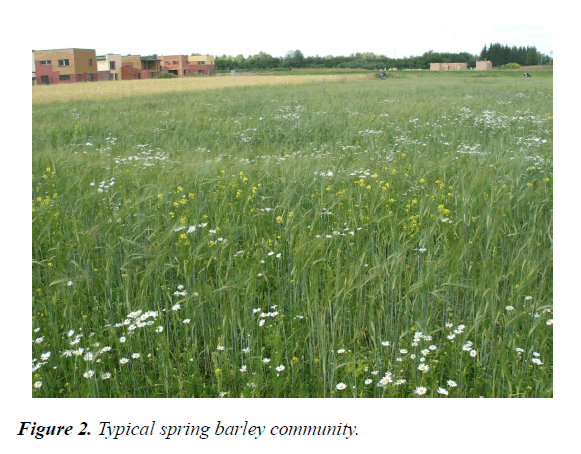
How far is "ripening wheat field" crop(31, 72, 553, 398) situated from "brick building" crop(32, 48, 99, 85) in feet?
4.61

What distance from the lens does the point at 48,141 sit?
8469mm

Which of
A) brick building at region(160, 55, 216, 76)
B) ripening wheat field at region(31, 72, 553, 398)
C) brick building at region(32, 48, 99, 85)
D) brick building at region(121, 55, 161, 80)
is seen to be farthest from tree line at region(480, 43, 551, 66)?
brick building at region(121, 55, 161, 80)

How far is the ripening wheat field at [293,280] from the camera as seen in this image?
273 cm

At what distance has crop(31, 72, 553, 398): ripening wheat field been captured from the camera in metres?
2.73

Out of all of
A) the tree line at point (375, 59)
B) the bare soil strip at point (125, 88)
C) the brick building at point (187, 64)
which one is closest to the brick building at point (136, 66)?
the brick building at point (187, 64)

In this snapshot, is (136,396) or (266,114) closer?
(136,396)

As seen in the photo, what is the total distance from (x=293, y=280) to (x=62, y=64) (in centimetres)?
662

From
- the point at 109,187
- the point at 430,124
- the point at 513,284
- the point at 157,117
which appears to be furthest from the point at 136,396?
the point at 157,117

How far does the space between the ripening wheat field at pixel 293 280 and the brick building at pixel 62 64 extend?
1404 mm

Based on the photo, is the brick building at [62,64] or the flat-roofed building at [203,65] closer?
the brick building at [62,64]

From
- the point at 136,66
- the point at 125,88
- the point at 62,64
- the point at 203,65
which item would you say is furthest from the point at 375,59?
the point at 125,88

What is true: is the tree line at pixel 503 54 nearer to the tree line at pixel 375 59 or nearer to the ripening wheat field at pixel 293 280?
the tree line at pixel 375 59
